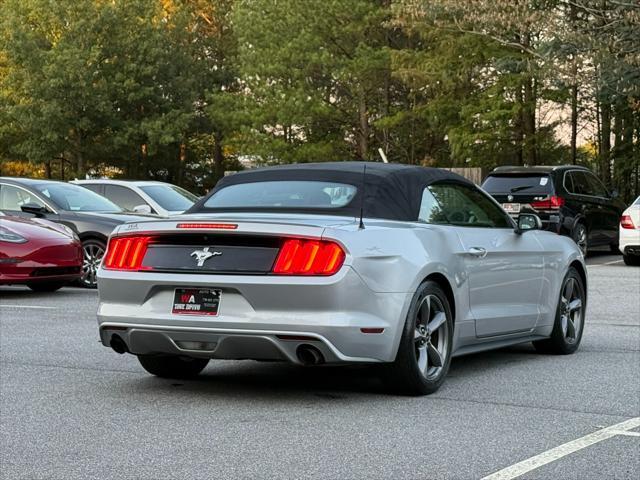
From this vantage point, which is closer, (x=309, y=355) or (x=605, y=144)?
(x=309, y=355)

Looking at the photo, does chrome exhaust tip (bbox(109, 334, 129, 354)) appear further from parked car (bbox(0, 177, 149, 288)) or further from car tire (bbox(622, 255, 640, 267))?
car tire (bbox(622, 255, 640, 267))

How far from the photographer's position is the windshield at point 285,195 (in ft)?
25.9

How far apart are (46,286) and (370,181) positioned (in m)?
9.35

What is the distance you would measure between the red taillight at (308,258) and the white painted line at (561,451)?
67.2 inches

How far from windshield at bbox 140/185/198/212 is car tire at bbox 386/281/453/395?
12.7 m

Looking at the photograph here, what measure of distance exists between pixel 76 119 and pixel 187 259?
1986 inches

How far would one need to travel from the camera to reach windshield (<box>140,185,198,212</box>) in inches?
794

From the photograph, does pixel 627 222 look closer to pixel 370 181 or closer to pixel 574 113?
pixel 370 181

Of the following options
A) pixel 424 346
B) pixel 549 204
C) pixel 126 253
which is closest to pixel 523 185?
pixel 549 204

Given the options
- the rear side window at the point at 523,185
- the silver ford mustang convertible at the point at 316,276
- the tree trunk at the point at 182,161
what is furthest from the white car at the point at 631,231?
the tree trunk at the point at 182,161

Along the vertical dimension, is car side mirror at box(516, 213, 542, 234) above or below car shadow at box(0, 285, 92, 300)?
above

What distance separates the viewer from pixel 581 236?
74.9ft

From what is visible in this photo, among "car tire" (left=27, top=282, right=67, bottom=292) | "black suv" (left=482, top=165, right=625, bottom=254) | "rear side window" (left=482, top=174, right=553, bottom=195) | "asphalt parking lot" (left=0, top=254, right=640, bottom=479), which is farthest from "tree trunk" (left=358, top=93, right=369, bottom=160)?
"asphalt parking lot" (left=0, top=254, right=640, bottom=479)

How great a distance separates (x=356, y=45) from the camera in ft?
162
